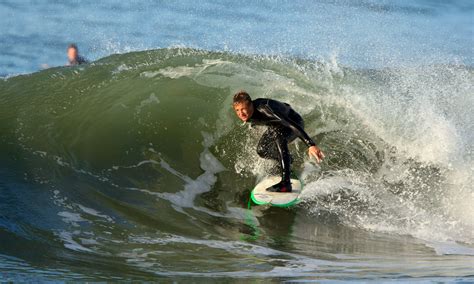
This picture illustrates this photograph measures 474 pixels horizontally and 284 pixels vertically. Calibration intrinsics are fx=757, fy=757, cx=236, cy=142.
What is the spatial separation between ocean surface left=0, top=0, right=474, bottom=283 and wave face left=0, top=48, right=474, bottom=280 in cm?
3

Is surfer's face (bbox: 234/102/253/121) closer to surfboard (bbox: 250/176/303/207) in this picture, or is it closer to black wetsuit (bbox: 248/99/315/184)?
black wetsuit (bbox: 248/99/315/184)

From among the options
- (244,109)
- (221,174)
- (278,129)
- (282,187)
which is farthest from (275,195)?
(221,174)

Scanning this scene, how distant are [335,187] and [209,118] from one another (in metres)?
2.14

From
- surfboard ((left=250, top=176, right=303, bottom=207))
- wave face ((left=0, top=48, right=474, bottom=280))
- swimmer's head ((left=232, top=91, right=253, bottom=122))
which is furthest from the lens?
surfboard ((left=250, top=176, right=303, bottom=207))

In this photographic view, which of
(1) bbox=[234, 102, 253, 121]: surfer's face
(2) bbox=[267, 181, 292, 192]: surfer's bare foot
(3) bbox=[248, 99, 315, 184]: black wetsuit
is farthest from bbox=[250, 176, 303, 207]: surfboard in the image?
(1) bbox=[234, 102, 253, 121]: surfer's face

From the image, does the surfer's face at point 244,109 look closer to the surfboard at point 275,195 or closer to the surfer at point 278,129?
the surfer at point 278,129

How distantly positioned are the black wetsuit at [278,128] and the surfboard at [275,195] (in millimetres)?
199

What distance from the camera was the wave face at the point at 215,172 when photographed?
21.0 ft

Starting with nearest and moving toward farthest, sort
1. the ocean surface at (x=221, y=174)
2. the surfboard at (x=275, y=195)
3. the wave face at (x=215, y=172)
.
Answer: the ocean surface at (x=221, y=174) < the wave face at (x=215, y=172) < the surfboard at (x=275, y=195)

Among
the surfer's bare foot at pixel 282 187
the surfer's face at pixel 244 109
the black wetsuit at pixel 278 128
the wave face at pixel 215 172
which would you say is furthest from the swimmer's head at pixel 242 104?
the wave face at pixel 215 172

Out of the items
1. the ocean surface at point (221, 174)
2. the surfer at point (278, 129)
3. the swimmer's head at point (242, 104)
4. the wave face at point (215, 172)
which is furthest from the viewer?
the surfer at point (278, 129)

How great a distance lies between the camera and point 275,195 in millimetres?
8039

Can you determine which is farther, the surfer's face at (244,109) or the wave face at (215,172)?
the surfer's face at (244,109)

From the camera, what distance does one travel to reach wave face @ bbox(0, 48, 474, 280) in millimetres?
6402
